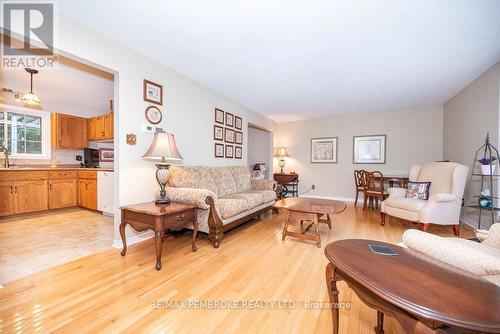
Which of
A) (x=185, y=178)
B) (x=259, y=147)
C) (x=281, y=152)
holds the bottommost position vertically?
(x=185, y=178)

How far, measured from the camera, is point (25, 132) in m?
3.83

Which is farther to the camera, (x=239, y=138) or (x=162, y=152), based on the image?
(x=239, y=138)

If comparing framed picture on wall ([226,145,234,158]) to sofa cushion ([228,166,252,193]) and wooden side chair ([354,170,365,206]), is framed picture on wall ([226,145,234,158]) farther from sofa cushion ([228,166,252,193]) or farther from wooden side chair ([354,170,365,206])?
wooden side chair ([354,170,365,206])

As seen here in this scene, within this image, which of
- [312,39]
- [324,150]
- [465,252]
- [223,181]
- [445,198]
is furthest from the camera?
[324,150]

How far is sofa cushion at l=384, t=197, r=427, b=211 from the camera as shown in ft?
9.20

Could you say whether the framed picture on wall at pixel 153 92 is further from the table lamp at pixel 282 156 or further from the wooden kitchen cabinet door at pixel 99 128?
the table lamp at pixel 282 156

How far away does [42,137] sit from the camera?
3992 millimetres

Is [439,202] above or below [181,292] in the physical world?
above

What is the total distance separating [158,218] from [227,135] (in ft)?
8.18

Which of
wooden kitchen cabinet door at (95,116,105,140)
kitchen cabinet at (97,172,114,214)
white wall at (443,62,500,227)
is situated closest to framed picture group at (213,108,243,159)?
kitchen cabinet at (97,172,114,214)

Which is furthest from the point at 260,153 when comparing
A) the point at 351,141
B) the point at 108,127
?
the point at 108,127

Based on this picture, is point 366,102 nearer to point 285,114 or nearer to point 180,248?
point 285,114

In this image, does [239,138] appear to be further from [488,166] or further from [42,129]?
[42,129]

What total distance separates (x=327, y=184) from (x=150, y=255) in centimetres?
462
